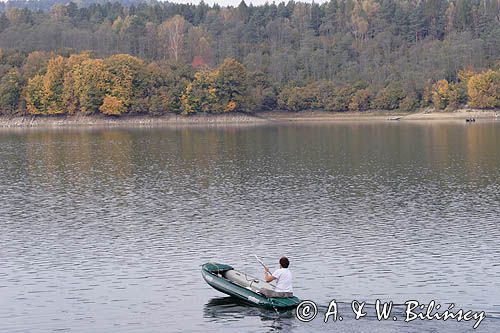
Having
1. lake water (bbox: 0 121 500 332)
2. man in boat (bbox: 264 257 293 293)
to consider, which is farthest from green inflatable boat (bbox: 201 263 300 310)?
lake water (bbox: 0 121 500 332)

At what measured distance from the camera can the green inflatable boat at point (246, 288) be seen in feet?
113

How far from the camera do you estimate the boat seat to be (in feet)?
113

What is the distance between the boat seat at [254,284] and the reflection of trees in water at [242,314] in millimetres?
752

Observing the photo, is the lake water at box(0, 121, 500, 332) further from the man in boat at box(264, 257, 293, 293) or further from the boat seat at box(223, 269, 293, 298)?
the man in boat at box(264, 257, 293, 293)

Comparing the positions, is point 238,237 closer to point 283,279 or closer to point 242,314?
point 242,314

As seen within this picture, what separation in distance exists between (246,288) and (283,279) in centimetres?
224

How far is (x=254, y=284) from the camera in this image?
Result: 35969 mm

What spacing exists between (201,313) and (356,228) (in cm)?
1923

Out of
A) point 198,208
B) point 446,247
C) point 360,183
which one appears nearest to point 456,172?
point 360,183

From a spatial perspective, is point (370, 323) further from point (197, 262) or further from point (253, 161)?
point (253, 161)

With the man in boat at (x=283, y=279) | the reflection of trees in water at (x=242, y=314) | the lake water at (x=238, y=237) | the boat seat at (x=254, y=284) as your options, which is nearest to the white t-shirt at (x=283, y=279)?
the man in boat at (x=283, y=279)

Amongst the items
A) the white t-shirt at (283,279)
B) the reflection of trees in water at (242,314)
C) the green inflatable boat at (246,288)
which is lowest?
the reflection of trees in water at (242,314)

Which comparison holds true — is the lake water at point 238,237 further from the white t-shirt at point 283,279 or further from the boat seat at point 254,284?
the white t-shirt at point 283,279

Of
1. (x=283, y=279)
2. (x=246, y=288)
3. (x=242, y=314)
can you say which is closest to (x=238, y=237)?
(x=246, y=288)
